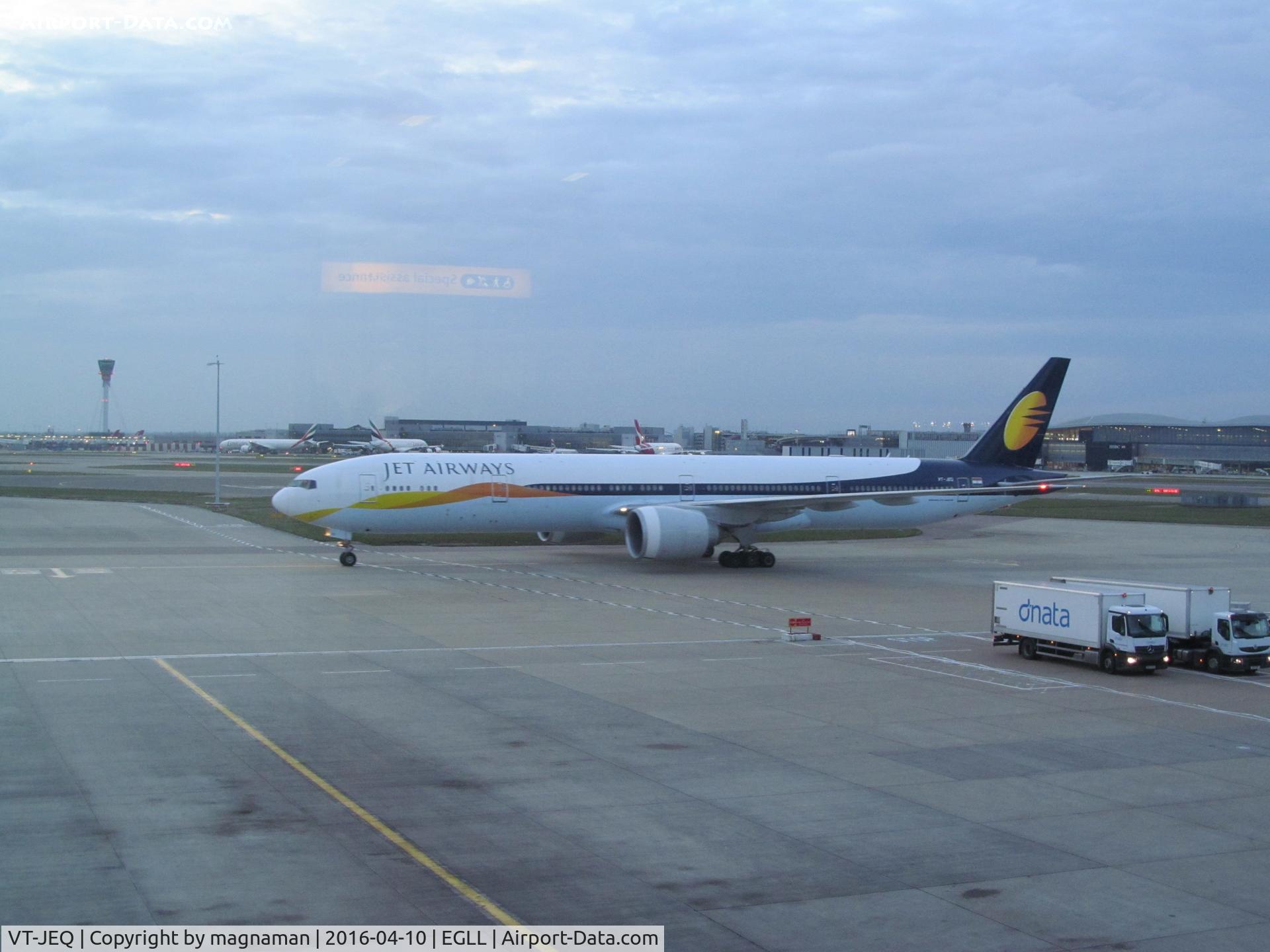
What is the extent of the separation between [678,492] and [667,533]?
163 inches

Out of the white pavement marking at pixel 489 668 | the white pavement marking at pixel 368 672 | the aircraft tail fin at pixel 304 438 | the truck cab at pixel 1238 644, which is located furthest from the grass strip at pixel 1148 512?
the aircraft tail fin at pixel 304 438

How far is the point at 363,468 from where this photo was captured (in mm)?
37438

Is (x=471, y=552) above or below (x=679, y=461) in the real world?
below

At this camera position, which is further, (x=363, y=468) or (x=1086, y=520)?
(x=1086, y=520)

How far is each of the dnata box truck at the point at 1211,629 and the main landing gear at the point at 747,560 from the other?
17.6 metres

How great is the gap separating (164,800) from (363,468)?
25234 mm

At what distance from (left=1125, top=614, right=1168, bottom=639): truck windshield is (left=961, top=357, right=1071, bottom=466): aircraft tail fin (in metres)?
23.5

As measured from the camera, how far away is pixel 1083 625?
74.5 ft

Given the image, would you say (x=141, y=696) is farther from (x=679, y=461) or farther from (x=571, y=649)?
(x=679, y=461)

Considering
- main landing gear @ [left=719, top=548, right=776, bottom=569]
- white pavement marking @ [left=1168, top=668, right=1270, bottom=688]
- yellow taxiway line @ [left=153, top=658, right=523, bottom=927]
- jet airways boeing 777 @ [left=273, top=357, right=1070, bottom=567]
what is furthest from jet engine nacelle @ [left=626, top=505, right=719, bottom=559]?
yellow taxiway line @ [left=153, top=658, right=523, bottom=927]

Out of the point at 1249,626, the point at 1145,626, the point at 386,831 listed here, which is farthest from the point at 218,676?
the point at 1249,626

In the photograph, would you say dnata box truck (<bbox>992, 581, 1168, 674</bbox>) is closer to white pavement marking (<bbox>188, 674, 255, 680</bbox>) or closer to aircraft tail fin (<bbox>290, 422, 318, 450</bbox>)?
white pavement marking (<bbox>188, 674, 255, 680</bbox>)

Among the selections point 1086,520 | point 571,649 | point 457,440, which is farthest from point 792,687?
point 457,440

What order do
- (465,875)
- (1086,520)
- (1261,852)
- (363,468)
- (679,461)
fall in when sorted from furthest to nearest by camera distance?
(1086,520), (679,461), (363,468), (1261,852), (465,875)
